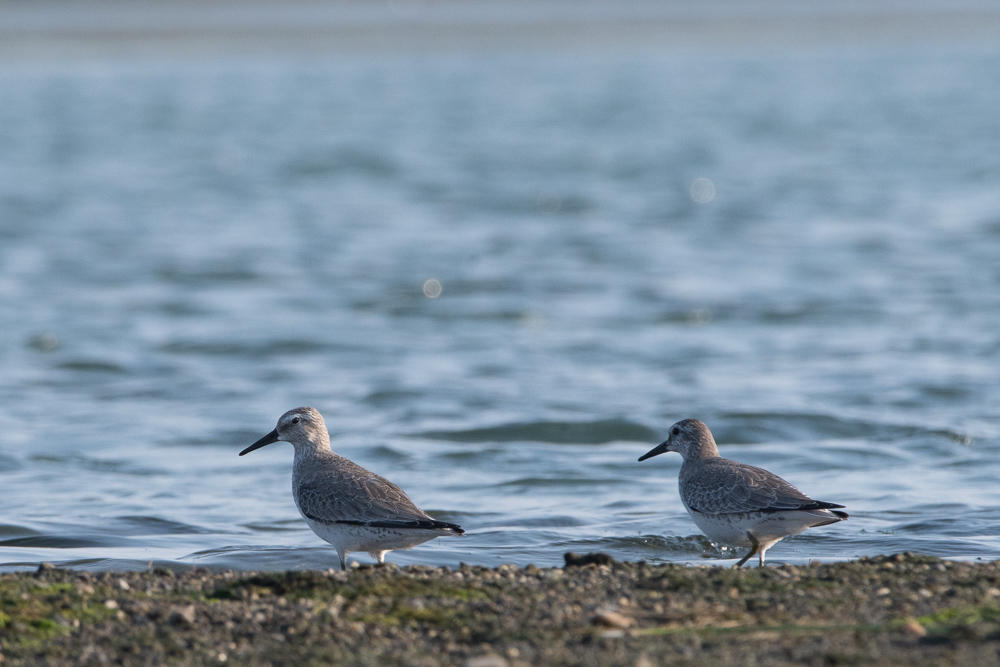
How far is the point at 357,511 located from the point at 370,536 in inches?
6.9

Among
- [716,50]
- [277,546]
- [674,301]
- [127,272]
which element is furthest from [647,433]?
[716,50]

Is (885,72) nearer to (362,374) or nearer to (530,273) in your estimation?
(530,273)

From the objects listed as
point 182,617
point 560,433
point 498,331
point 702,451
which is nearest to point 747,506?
point 702,451

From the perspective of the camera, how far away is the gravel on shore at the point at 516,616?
5719 millimetres

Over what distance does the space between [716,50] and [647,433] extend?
7104 centimetres

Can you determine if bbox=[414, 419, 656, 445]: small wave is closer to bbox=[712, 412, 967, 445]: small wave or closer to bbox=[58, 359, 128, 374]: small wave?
bbox=[712, 412, 967, 445]: small wave

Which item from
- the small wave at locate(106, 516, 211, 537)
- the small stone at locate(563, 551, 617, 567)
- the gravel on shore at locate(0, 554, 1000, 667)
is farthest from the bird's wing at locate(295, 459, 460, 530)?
the small wave at locate(106, 516, 211, 537)

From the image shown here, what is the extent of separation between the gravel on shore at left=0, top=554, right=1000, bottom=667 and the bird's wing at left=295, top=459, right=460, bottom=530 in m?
0.32

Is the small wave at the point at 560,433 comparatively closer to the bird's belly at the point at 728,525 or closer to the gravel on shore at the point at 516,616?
the bird's belly at the point at 728,525

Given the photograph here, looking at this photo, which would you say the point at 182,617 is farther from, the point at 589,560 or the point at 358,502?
the point at 589,560

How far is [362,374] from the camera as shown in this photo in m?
15.8

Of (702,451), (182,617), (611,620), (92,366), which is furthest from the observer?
(92,366)

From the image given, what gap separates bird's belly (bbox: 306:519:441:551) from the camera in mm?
7793

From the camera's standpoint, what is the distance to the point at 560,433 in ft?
42.9
